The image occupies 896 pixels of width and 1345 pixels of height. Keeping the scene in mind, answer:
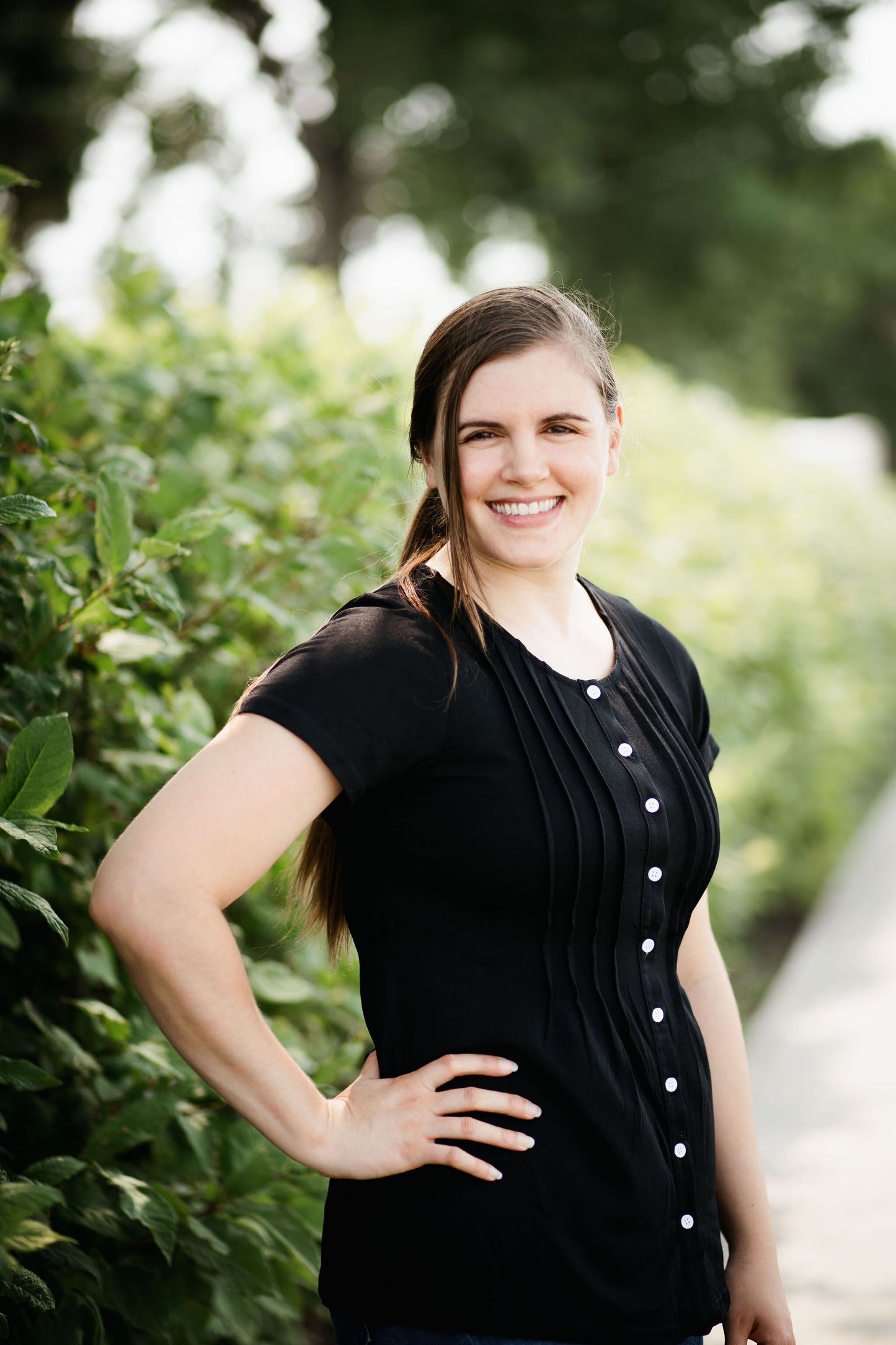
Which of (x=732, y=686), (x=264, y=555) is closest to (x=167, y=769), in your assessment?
(x=264, y=555)

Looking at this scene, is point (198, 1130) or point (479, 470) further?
point (198, 1130)

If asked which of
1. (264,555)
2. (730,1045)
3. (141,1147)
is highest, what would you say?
(264,555)

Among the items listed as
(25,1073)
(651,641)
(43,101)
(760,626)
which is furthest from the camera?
(43,101)

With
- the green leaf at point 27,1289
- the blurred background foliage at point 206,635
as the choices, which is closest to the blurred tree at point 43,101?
the blurred background foliage at point 206,635

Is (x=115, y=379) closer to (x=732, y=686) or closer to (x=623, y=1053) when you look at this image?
(x=623, y=1053)

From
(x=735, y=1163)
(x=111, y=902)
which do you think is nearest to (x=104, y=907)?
(x=111, y=902)

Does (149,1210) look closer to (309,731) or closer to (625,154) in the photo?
(309,731)

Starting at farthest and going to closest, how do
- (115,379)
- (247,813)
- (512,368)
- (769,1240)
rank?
(115,379) < (769,1240) < (512,368) < (247,813)

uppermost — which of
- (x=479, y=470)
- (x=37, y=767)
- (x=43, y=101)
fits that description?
(x=43, y=101)

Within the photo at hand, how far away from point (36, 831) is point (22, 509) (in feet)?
1.31

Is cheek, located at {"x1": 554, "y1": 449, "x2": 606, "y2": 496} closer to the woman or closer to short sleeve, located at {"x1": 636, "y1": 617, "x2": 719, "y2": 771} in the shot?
the woman

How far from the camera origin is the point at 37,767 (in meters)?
1.56

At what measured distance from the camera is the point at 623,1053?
5.18ft

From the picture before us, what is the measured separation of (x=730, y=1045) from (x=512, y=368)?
1126 millimetres
